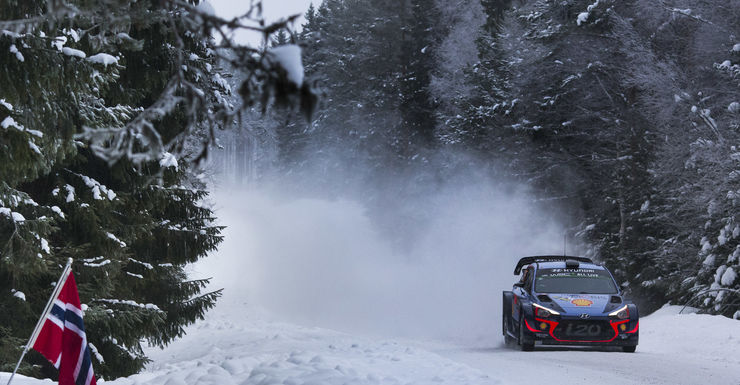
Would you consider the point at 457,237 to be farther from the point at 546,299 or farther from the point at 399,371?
the point at 399,371

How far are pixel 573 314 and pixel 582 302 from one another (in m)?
0.38

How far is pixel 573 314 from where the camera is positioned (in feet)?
47.0

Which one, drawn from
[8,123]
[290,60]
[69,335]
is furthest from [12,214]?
[290,60]

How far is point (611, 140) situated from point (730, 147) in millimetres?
9816

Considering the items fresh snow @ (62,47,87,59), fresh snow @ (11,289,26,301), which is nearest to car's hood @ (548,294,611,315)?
fresh snow @ (11,289,26,301)

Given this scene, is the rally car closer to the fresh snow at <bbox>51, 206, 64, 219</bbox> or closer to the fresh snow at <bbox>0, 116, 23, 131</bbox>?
the fresh snow at <bbox>51, 206, 64, 219</bbox>

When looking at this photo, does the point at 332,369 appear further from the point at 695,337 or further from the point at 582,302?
the point at 695,337

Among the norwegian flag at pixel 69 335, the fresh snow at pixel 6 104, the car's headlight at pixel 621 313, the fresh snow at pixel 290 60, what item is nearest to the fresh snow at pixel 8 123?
the fresh snow at pixel 6 104

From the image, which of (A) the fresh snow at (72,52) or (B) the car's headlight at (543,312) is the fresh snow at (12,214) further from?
(B) the car's headlight at (543,312)

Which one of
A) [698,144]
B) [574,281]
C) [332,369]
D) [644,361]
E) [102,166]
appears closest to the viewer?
[332,369]

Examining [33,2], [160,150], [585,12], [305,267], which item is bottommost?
[305,267]

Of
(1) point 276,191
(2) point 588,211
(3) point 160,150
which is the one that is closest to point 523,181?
(2) point 588,211

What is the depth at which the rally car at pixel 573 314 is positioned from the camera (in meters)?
14.4

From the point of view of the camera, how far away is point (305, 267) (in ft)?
145
